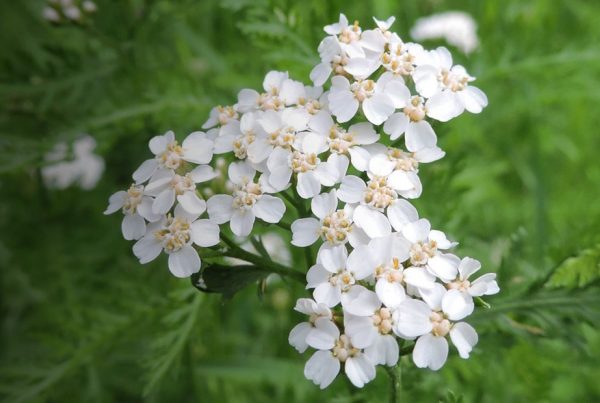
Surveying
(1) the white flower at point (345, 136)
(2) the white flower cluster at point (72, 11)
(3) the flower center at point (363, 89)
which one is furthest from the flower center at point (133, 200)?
(2) the white flower cluster at point (72, 11)

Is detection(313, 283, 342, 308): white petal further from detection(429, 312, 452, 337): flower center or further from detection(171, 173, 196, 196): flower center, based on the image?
detection(171, 173, 196, 196): flower center

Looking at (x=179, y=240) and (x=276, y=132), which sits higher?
(x=276, y=132)

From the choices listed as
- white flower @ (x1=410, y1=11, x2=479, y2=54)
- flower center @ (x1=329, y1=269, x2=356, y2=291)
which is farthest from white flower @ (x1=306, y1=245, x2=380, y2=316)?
white flower @ (x1=410, y1=11, x2=479, y2=54)

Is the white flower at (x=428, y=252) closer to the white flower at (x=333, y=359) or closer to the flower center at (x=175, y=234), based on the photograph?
the white flower at (x=333, y=359)

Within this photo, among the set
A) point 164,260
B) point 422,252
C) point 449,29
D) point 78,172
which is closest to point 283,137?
point 422,252

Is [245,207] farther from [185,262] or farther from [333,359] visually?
[333,359]

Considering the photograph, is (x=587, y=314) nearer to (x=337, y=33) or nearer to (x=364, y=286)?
(x=364, y=286)

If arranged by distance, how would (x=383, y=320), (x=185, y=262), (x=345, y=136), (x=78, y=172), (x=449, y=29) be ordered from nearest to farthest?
(x=383, y=320), (x=185, y=262), (x=345, y=136), (x=78, y=172), (x=449, y=29)

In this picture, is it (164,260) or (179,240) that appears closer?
(179,240)
